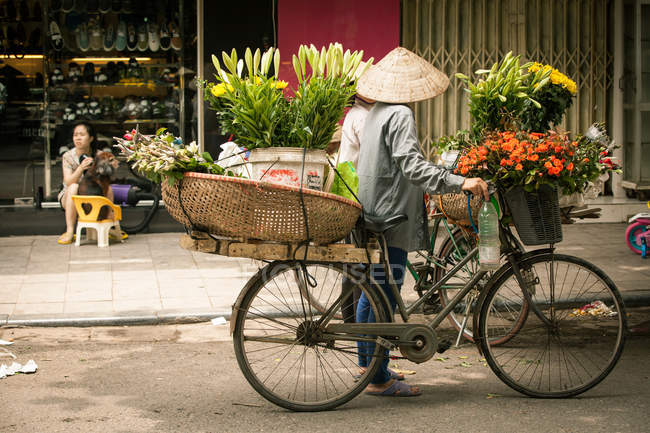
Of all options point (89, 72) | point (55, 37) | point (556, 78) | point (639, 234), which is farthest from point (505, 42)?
point (556, 78)

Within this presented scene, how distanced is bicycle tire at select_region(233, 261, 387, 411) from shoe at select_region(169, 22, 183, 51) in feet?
22.9

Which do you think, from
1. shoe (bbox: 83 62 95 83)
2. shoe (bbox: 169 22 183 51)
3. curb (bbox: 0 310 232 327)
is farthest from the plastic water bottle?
shoe (bbox: 83 62 95 83)

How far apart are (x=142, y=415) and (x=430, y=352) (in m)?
1.66

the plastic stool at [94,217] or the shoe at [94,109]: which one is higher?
the shoe at [94,109]

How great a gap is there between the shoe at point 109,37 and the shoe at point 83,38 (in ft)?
0.77

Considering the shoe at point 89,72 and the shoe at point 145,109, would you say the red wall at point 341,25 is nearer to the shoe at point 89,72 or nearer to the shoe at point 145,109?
the shoe at point 145,109

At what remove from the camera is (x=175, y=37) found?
11789 millimetres

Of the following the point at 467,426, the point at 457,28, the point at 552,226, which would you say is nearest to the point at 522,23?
the point at 457,28

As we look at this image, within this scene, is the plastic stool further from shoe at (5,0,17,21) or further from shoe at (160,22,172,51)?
shoe at (5,0,17,21)

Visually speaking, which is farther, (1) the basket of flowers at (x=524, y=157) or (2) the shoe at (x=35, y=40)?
(2) the shoe at (x=35, y=40)

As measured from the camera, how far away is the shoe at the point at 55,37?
11.7 metres

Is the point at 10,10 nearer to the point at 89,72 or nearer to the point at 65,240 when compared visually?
the point at 89,72

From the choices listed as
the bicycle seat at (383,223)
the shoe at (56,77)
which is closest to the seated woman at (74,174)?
the shoe at (56,77)

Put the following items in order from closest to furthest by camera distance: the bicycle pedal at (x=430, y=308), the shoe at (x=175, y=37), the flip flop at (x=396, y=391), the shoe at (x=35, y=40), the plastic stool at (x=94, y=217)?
the flip flop at (x=396, y=391) → the bicycle pedal at (x=430, y=308) → the plastic stool at (x=94, y=217) → the shoe at (x=35, y=40) → the shoe at (x=175, y=37)
